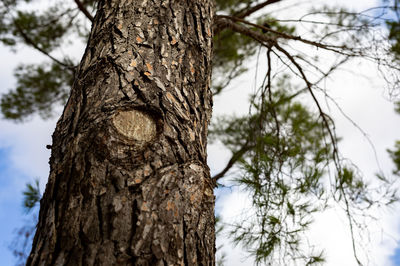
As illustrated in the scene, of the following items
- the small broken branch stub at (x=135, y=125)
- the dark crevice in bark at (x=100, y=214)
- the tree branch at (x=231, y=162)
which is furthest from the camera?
the tree branch at (x=231, y=162)

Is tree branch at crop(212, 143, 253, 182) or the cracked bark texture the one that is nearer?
the cracked bark texture

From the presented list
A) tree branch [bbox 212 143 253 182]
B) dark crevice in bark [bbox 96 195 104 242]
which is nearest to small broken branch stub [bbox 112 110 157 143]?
dark crevice in bark [bbox 96 195 104 242]

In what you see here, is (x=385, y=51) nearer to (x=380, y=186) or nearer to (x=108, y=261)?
(x=380, y=186)

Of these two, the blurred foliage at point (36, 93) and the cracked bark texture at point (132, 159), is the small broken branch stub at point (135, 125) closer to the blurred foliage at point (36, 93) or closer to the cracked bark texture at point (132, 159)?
the cracked bark texture at point (132, 159)

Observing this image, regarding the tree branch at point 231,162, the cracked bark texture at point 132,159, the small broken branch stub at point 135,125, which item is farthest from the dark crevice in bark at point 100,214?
the tree branch at point 231,162

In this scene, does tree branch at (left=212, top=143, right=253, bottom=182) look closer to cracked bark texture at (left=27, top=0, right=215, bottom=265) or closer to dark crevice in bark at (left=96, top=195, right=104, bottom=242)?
cracked bark texture at (left=27, top=0, right=215, bottom=265)

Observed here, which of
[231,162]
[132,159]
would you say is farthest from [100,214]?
[231,162]

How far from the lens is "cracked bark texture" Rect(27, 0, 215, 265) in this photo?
666 mm

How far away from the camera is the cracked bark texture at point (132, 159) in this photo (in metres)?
0.67

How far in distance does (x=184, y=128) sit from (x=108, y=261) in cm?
34

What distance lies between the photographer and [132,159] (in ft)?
2.44

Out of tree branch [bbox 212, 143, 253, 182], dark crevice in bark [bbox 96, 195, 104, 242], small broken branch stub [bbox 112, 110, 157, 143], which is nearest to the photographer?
dark crevice in bark [bbox 96, 195, 104, 242]

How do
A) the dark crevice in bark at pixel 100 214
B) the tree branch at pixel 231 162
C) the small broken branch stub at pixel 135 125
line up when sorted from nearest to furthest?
1. the dark crevice in bark at pixel 100 214
2. the small broken branch stub at pixel 135 125
3. the tree branch at pixel 231 162

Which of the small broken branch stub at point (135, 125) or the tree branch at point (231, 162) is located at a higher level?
the tree branch at point (231, 162)
